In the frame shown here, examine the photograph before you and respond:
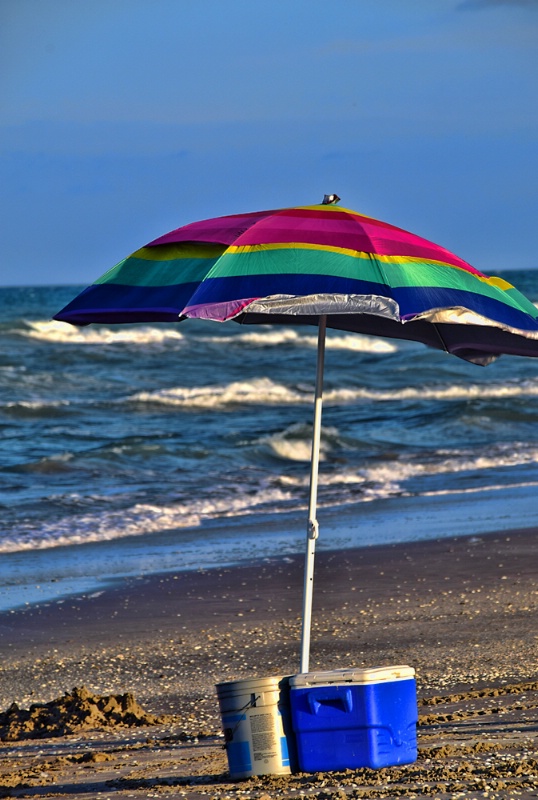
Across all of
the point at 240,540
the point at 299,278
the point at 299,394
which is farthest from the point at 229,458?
the point at 299,278

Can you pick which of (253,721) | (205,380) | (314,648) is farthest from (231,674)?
(205,380)

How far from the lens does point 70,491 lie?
43.6ft

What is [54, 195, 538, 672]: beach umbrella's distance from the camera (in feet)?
12.5

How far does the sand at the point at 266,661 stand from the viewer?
4250 millimetres

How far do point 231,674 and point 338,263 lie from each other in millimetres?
3097

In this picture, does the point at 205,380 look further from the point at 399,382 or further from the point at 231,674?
the point at 231,674

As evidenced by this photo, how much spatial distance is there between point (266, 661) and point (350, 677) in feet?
Result: 8.42

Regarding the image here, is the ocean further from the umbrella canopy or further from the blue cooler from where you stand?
the umbrella canopy

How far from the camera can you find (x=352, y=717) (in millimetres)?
4125

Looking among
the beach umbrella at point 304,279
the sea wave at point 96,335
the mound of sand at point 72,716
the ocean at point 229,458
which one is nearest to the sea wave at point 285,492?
the ocean at point 229,458

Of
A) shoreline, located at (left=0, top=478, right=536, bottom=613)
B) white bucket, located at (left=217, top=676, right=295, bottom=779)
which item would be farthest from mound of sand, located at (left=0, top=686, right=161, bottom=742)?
shoreline, located at (left=0, top=478, right=536, bottom=613)

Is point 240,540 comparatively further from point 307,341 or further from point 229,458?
point 307,341

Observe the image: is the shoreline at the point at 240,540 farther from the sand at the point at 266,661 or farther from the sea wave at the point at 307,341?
the sea wave at the point at 307,341

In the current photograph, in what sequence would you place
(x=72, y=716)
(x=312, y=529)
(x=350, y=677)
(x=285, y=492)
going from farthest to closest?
(x=285, y=492), (x=72, y=716), (x=312, y=529), (x=350, y=677)
